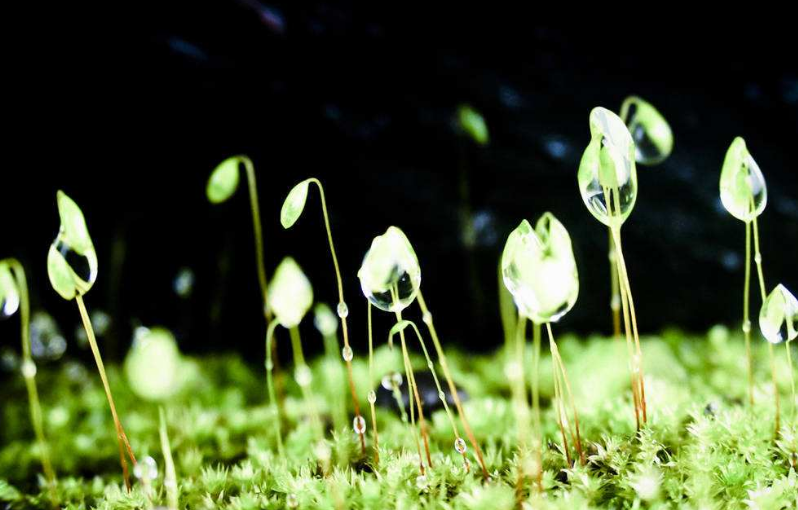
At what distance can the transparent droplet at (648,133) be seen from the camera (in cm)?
93

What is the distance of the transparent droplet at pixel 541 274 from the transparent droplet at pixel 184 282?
1.05 meters

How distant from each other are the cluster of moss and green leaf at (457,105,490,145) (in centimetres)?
57

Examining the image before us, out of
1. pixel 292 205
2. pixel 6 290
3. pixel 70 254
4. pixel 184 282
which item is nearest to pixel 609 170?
pixel 292 205

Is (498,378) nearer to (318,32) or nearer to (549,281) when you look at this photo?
(549,281)

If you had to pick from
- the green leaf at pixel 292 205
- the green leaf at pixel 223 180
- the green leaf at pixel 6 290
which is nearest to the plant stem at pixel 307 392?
the green leaf at pixel 292 205

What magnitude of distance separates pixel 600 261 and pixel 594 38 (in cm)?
59

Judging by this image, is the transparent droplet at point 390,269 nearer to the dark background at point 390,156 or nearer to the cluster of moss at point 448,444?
the cluster of moss at point 448,444

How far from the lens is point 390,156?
147cm

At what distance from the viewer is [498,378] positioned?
1.36 m

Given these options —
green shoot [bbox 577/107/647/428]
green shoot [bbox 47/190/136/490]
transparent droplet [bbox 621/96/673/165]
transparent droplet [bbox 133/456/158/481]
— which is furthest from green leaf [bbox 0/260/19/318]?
transparent droplet [bbox 621/96/673/165]

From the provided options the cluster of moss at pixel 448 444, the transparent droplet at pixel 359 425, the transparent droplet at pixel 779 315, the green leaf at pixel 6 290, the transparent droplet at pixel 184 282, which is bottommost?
the cluster of moss at pixel 448 444

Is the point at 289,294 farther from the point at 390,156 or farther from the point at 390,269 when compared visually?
the point at 390,156

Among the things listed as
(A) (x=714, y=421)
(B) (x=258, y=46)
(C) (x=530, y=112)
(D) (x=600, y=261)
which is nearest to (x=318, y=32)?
(B) (x=258, y=46)

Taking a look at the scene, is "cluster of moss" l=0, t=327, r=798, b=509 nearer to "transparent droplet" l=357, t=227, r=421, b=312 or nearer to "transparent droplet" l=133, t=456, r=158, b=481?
"transparent droplet" l=133, t=456, r=158, b=481
